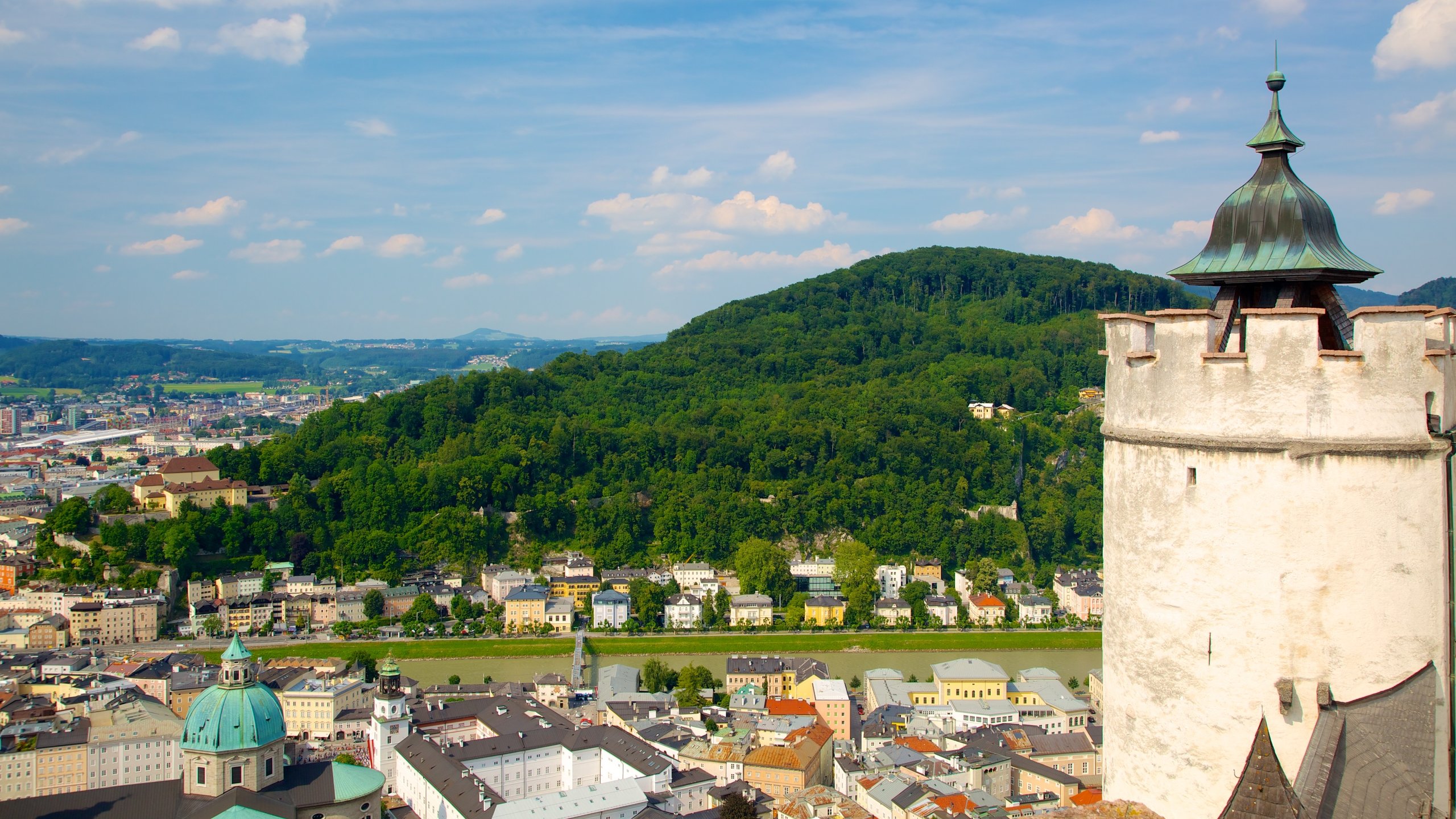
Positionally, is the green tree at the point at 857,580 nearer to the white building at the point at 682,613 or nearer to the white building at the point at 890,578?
the white building at the point at 890,578

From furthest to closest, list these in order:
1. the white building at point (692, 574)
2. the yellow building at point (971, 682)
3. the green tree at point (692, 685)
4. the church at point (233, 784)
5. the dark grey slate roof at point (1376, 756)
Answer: the white building at point (692, 574) → the yellow building at point (971, 682) → the green tree at point (692, 685) → the church at point (233, 784) → the dark grey slate roof at point (1376, 756)

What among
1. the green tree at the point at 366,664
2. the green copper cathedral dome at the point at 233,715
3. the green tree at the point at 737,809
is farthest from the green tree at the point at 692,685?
the green copper cathedral dome at the point at 233,715

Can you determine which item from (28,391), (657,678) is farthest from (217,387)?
(657,678)

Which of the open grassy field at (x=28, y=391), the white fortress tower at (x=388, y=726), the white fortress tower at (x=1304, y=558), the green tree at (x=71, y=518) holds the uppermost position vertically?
the white fortress tower at (x=1304, y=558)

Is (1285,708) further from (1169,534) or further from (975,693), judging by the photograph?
(975,693)

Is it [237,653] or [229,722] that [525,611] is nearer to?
[237,653]

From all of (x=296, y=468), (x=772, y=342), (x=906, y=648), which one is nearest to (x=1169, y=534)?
(x=906, y=648)

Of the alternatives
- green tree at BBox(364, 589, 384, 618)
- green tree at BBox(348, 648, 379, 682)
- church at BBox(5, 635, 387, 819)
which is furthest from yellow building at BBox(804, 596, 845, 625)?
church at BBox(5, 635, 387, 819)
